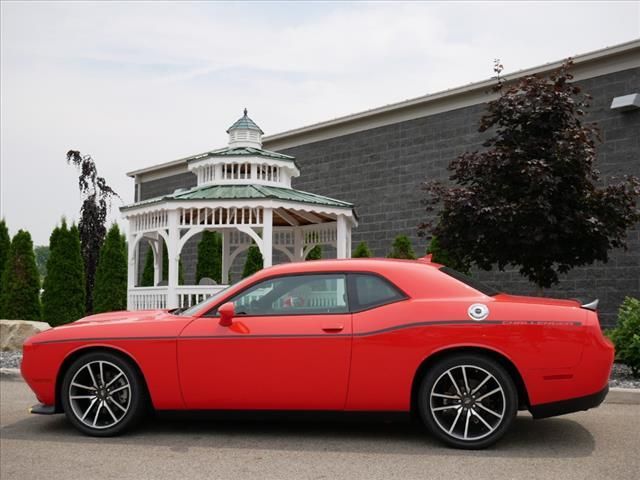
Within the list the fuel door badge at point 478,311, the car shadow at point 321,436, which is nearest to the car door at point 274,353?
the car shadow at point 321,436

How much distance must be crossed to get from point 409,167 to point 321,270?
1268 cm

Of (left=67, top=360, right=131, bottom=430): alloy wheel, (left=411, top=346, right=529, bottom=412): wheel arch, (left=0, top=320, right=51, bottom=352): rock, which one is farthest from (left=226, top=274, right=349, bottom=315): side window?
(left=0, top=320, right=51, bottom=352): rock

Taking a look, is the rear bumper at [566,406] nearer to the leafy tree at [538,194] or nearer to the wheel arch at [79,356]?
the wheel arch at [79,356]

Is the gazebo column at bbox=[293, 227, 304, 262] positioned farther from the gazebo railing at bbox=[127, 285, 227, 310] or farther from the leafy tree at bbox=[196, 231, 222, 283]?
the leafy tree at bbox=[196, 231, 222, 283]

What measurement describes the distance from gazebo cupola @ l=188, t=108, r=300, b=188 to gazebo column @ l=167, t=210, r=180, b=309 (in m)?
1.59

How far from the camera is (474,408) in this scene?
5270mm

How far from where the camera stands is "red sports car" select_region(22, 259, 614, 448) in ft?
17.2

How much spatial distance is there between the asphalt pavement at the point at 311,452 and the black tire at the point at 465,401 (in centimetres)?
13

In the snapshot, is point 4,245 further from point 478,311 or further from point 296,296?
point 478,311

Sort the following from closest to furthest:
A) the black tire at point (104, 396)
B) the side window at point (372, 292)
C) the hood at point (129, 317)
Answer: the side window at point (372, 292) → the black tire at point (104, 396) → the hood at point (129, 317)

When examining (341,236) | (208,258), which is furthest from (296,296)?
(208,258)

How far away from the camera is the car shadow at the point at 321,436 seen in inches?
209

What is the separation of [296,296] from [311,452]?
1.26m

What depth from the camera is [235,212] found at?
12523 millimetres
